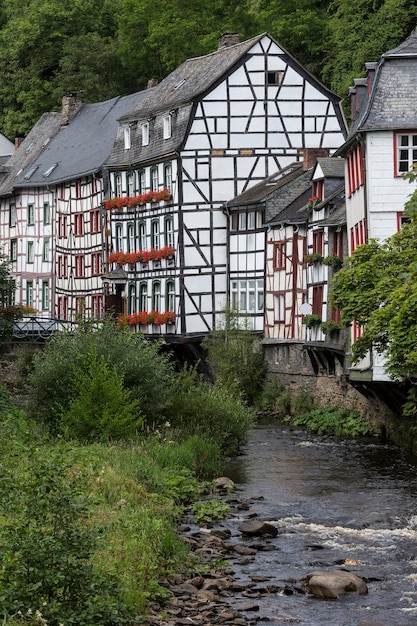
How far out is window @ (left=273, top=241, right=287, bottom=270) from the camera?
49844 mm

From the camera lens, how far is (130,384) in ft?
103

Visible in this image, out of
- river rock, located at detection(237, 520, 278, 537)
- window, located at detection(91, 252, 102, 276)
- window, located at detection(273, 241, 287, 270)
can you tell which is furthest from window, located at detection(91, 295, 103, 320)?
river rock, located at detection(237, 520, 278, 537)

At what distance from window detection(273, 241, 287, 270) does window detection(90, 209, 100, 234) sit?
15352mm

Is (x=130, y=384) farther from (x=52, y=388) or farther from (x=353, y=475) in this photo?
(x=353, y=475)

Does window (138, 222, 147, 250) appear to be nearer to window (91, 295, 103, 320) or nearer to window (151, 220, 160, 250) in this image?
window (151, 220, 160, 250)

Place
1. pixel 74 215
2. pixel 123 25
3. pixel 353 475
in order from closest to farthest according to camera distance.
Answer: pixel 353 475 < pixel 74 215 < pixel 123 25

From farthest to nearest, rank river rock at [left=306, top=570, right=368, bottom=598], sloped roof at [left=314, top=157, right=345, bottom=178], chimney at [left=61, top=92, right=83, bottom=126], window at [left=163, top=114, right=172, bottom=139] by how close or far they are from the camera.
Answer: chimney at [left=61, top=92, right=83, bottom=126] → window at [left=163, top=114, right=172, bottom=139] → sloped roof at [left=314, top=157, right=345, bottom=178] → river rock at [left=306, top=570, right=368, bottom=598]

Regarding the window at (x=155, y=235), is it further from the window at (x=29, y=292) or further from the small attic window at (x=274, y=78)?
the window at (x=29, y=292)

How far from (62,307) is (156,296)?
13595 mm

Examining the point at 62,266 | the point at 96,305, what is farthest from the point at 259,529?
the point at 62,266

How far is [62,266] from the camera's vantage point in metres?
69.1

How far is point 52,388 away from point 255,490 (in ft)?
18.1

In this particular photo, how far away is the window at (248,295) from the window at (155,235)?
4201 millimetres

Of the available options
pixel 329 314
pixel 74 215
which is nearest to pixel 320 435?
pixel 329 314
